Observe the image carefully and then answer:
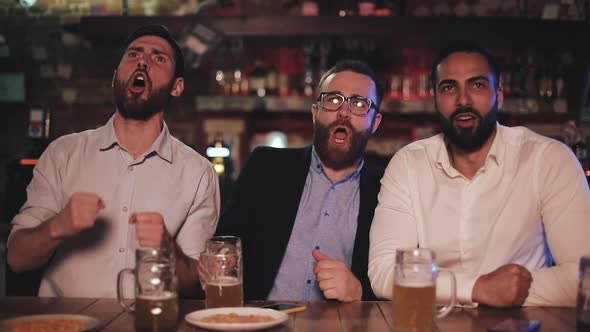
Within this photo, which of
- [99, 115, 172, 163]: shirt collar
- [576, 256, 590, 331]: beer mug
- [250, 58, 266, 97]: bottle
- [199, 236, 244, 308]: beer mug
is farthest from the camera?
[250, 58, 266, 97]: bottle

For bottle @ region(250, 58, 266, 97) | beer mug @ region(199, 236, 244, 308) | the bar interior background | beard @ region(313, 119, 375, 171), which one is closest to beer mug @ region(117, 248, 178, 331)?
beer mug @ region(199, 236, 244, 308)

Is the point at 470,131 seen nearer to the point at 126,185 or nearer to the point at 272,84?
the point at 126,185

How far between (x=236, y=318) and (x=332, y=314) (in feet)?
0.87

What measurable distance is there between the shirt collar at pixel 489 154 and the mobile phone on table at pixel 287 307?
77 cm

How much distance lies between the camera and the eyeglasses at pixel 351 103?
246 cm

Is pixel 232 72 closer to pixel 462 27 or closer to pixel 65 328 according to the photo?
pixel 462 27

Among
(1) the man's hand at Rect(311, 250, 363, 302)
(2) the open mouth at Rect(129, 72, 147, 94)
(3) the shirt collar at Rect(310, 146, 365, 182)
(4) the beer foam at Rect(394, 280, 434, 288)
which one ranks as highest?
(2) the open mouth at Rect(129, 72, 147, 94)

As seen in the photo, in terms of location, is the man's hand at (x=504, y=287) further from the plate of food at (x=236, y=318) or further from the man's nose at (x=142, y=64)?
the man's nose at (x=142, y=64)

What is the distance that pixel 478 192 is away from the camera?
2.17 m

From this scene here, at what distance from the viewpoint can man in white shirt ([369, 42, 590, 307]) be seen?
207 centimetres

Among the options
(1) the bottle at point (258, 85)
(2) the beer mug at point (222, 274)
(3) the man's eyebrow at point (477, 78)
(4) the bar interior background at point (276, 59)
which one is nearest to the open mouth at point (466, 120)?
(3) the man's eyebrow at point (477, 78)

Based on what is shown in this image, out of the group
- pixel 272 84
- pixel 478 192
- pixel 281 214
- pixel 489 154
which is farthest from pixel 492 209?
pixel 272 84

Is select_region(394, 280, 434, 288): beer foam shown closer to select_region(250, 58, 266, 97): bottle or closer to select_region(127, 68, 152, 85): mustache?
select_region(127, 68, 152, 85): mustache

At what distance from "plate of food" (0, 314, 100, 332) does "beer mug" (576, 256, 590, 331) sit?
101cm
